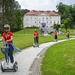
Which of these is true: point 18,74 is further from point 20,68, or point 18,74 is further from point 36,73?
point 20,68

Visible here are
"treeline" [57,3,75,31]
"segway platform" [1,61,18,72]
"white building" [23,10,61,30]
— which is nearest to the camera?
"segway platform" [1,61,18,72]

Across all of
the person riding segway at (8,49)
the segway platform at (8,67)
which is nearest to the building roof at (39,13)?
the person riding segway at (8,49)

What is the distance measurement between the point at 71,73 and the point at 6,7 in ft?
267

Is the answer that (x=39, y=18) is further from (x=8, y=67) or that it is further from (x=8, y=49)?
(x=8, y=67)

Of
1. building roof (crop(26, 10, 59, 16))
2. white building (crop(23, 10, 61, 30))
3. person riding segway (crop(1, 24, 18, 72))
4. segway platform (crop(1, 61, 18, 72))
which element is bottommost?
white building (crop(23, 10, 61, 30))

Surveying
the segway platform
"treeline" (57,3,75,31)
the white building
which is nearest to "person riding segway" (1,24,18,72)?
the segway platform

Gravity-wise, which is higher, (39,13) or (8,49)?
(8,49)

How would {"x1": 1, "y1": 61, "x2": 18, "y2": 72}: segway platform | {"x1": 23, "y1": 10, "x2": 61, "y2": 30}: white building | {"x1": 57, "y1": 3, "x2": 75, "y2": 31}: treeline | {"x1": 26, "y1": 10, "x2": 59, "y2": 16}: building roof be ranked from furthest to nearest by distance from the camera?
{"x1": 26, "y1": 10, "x2": 59, "y2": 16}: building roof
{"x1": 23, "y1": 10, "x2": 61, "y2": 30}: white building
{"x1": 57, "y1": 3, "x2": 75, "y2": 31}: treeline
{"x1": 1, "y1": 61, "x2": 18, "y2": 72}: segway platform

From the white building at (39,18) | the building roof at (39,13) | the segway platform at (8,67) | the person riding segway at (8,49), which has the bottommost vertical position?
the white building at (39,18)

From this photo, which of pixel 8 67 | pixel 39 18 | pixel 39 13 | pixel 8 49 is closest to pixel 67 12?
pixel 39 18

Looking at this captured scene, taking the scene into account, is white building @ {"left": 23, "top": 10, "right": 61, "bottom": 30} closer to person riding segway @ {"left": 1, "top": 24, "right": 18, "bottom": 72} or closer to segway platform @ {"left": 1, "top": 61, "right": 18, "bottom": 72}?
person riding segway @ {"left": 1, "top": 24, "right": 18, "bottom": 72}

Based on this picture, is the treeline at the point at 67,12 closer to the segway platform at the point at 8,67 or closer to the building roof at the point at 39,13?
the building roof at the point at 39,13

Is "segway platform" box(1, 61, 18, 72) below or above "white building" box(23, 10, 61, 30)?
above

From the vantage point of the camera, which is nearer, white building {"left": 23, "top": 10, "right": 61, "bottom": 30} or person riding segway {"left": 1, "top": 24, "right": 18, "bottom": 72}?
person riding segway {"left": 1, "top": 24, "right": 18, "bottom": 72}
